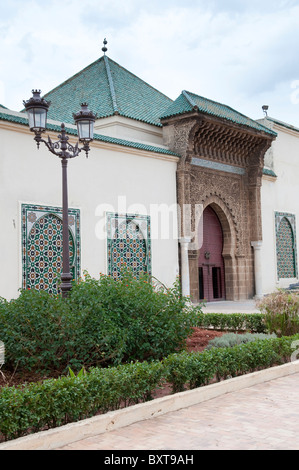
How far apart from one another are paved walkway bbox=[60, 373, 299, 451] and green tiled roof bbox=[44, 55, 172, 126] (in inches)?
439

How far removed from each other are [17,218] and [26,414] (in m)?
7.52

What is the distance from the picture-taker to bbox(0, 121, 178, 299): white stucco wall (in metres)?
10.7

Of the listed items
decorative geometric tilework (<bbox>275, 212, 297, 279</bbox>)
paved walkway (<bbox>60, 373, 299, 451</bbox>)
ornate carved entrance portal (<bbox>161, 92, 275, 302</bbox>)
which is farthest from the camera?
decorative geometric tilework (<bbox>275, 212, 297, 279</bbox>)

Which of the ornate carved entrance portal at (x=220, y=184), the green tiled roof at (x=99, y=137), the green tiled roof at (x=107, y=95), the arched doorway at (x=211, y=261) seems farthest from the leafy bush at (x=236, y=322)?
the green tiled roof at (x=107, y=95)

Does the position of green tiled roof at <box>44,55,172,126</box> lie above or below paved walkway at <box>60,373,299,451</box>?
above

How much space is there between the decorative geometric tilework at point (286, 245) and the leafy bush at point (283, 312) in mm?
11344

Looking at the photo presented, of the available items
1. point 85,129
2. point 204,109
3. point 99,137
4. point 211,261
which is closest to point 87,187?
point 99,137

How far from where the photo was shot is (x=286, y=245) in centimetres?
1964

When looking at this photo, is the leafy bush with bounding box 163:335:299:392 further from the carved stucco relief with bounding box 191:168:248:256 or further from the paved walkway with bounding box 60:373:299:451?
the carved stucco relief with bounding box 191:168:248:256

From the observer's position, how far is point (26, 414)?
370 centimetres

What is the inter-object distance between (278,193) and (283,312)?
1229cm

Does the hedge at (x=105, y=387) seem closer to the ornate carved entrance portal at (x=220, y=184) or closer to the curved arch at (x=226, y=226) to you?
the ornate carved entrance portal at (x=220, y=184)

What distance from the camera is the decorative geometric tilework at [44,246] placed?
10.9 metres

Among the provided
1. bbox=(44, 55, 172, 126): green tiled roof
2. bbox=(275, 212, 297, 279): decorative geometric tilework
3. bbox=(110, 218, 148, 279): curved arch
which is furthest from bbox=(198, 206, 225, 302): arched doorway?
bbox=(44, 55, 172, 126): green tiled roof
